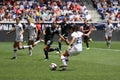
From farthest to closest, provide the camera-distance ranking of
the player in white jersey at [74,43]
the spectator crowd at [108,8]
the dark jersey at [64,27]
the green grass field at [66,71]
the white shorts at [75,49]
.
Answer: the spectator crowd at [108,8], the dark jersey at [64,27], the white shorts at [75,49], the player in white jersey at [74,43], the green grass field at [66,71]

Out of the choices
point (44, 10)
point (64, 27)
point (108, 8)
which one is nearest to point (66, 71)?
point (64, 27)

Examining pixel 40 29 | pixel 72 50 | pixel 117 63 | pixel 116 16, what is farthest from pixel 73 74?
pixel 116 16

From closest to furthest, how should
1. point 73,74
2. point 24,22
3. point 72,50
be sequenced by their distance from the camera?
point 73,74, point 72,50, point 24,22

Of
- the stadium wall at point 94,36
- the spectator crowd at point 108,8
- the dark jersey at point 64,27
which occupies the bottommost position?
the stadium wall at point 94,36

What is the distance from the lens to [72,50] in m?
19.1

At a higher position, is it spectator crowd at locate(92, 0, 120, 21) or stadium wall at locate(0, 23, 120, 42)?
spectator crowd at locate(92, 0, 120, 21)

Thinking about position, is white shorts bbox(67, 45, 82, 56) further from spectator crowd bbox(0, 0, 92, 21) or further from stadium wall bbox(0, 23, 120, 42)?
spectator crowd bbox(0, 0, 92, 21)

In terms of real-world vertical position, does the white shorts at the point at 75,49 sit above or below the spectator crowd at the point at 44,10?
above

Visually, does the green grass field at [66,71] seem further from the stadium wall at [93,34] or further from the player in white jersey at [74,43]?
the stadium wall at [93,34]

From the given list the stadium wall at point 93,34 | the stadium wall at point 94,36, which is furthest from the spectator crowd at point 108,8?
the stadium wall at point 94,36

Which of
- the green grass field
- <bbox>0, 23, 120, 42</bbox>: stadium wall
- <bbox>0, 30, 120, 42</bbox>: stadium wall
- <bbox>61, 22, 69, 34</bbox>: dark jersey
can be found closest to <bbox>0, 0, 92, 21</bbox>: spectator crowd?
<bbox>0, 23, 120, 42</bbox>: stadium wall

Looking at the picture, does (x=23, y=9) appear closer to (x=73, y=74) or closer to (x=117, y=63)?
(x=117, y=63)

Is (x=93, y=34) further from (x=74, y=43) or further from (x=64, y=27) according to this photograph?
(x=74, y=43)

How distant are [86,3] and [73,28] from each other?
112 feet
